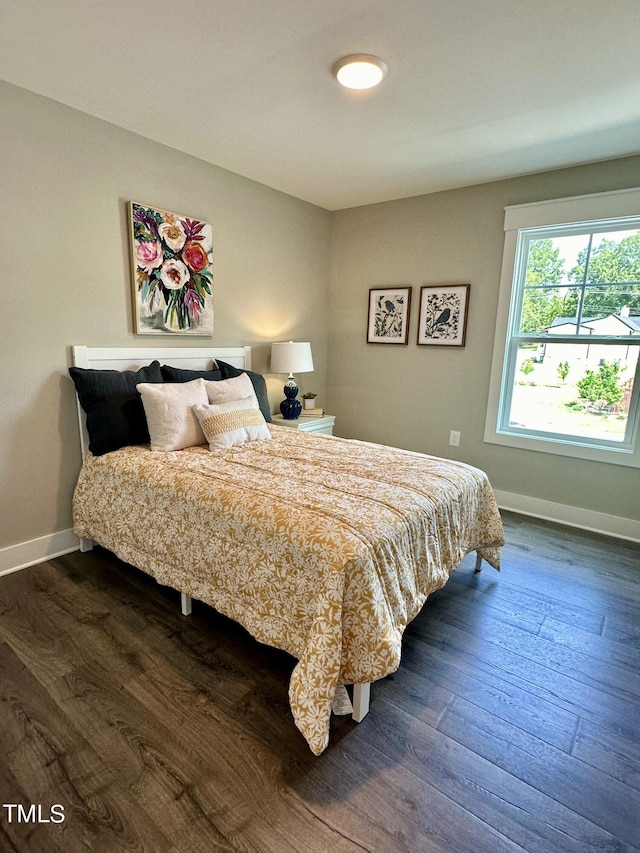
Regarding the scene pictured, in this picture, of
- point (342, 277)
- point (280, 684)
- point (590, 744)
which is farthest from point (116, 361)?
point (590, 744)

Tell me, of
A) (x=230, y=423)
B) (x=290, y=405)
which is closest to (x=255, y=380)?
(x=290, y=405)

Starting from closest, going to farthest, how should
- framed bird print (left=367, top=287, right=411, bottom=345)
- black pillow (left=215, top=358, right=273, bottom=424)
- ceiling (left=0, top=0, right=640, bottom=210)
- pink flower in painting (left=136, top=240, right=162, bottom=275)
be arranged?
ceiling (left=0, top=0, right=640, bottom=210) → pink flower in painting (left=136, top=240, right=162, bottom=275) → black pillow (left=215, top=358, right=273, bottom=424) → framed bird print (left=367, top=287, right=411, bottom=345)

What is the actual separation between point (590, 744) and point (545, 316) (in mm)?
2600

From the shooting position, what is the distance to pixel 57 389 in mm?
2393

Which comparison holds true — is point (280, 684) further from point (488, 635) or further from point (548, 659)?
point (548, 659)

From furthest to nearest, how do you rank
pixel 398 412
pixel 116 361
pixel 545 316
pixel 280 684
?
pixel 398 412
pixel 545 316
pixel 116 361
pixel 280 684

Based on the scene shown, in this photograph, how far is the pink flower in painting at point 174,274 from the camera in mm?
2746

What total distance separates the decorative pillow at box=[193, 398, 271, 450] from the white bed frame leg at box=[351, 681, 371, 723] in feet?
4.62

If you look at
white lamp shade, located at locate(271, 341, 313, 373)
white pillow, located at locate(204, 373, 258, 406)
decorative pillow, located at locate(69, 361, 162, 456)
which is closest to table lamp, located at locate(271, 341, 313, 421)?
white lamp shade, located at locate(271, 341, 313, 373)

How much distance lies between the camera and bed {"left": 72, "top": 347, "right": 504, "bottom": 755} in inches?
52.7

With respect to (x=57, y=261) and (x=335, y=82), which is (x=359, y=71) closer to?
(x=335, y=82)

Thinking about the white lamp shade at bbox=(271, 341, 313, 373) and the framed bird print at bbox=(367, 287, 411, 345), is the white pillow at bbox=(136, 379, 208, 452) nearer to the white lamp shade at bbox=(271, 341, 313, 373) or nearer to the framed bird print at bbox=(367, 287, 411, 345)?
the white lamp shade at bbox=(271, 341, 313, 373)

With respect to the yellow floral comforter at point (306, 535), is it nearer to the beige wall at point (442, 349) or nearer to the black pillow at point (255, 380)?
the black pillow at point (255, 380)

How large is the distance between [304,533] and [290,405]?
220 centimetres
